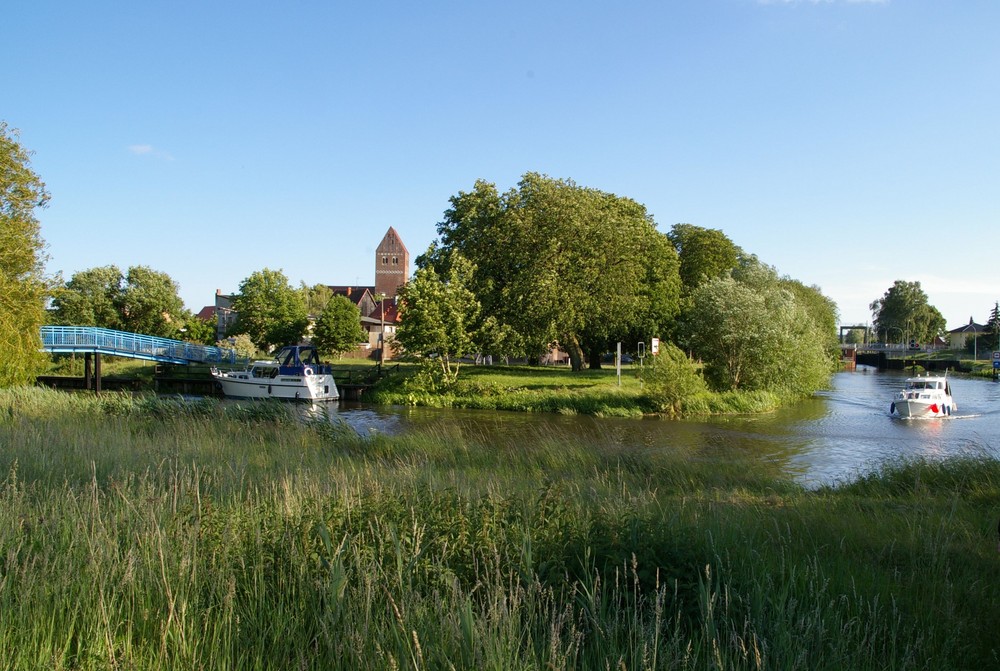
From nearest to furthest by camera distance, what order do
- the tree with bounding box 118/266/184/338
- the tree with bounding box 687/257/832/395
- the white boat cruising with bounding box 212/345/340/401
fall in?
the tree with bounding box 687/257/832/395
the white boat cruising with bounding box 212/345/340/401
the tree with bounding box 118/266/184/338

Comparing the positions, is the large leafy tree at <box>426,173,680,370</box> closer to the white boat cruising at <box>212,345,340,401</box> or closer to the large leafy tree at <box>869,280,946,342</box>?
the white boat cruising at <box>212,345,340,401</box>

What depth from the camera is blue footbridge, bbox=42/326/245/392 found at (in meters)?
35.6

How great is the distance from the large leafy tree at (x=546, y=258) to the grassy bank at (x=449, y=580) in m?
28.2

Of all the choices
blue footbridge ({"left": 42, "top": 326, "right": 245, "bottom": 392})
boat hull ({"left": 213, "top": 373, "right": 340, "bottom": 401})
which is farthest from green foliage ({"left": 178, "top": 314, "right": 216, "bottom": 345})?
boat hull ({"left": 213, "top": 373, "right": 340, "bottom": 401})

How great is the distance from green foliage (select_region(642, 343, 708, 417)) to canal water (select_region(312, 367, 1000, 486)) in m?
1.72

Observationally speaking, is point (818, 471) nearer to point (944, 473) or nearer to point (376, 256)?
point (944, 473)

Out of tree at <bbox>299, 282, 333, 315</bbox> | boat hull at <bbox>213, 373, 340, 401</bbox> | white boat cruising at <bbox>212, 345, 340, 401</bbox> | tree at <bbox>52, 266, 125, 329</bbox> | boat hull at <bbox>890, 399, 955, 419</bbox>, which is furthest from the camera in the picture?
tree at <bbox>299, 282, 333, 315</bbox>

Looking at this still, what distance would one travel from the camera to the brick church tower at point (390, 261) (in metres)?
121

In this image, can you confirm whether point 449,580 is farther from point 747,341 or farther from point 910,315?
point 910,315

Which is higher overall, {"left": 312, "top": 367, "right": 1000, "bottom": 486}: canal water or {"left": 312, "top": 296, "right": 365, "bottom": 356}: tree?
{"left": 312, "top": 296, "right": 365, "bottom": 356}: tree

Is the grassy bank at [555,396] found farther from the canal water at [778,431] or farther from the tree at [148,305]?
the tree at [148,305]

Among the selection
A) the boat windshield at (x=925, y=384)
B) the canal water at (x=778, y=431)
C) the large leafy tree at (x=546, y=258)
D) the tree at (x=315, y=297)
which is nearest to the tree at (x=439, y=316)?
the large leafy tree at (x=546, y=258)

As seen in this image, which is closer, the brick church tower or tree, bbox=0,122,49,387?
tree, bbox=0,122,49,387

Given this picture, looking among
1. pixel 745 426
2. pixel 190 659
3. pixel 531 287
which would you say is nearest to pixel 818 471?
pixel 745 426
